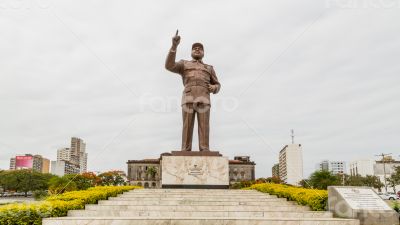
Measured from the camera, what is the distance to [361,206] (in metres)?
8.99

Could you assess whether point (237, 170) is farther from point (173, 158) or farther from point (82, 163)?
point (173, 158)

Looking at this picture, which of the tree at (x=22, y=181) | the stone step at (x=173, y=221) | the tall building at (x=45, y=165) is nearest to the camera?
the stone step at (x=173, y=221)

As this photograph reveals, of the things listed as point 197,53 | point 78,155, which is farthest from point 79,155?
point 197,53

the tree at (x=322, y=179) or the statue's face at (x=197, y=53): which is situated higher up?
the statue's face at (x=197, y=53)

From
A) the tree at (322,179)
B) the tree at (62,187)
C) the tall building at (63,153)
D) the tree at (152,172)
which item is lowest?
the tree at (62,187)

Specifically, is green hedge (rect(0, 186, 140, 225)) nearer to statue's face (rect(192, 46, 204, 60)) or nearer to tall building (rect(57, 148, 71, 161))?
statue's face (rect(192, 46, 204, 60))

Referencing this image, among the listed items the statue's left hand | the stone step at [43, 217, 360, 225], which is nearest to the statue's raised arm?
the statue's left hand

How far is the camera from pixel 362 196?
9.45 meters

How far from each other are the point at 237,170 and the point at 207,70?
68843 mm

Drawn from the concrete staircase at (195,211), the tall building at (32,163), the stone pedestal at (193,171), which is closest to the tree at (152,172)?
the tall building at (32,163)

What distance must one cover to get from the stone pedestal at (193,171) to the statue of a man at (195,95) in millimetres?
508

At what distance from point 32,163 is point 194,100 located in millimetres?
84420

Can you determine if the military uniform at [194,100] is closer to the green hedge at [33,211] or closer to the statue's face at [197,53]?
the statue's face at [197,53]

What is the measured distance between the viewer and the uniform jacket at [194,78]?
14830 mm
